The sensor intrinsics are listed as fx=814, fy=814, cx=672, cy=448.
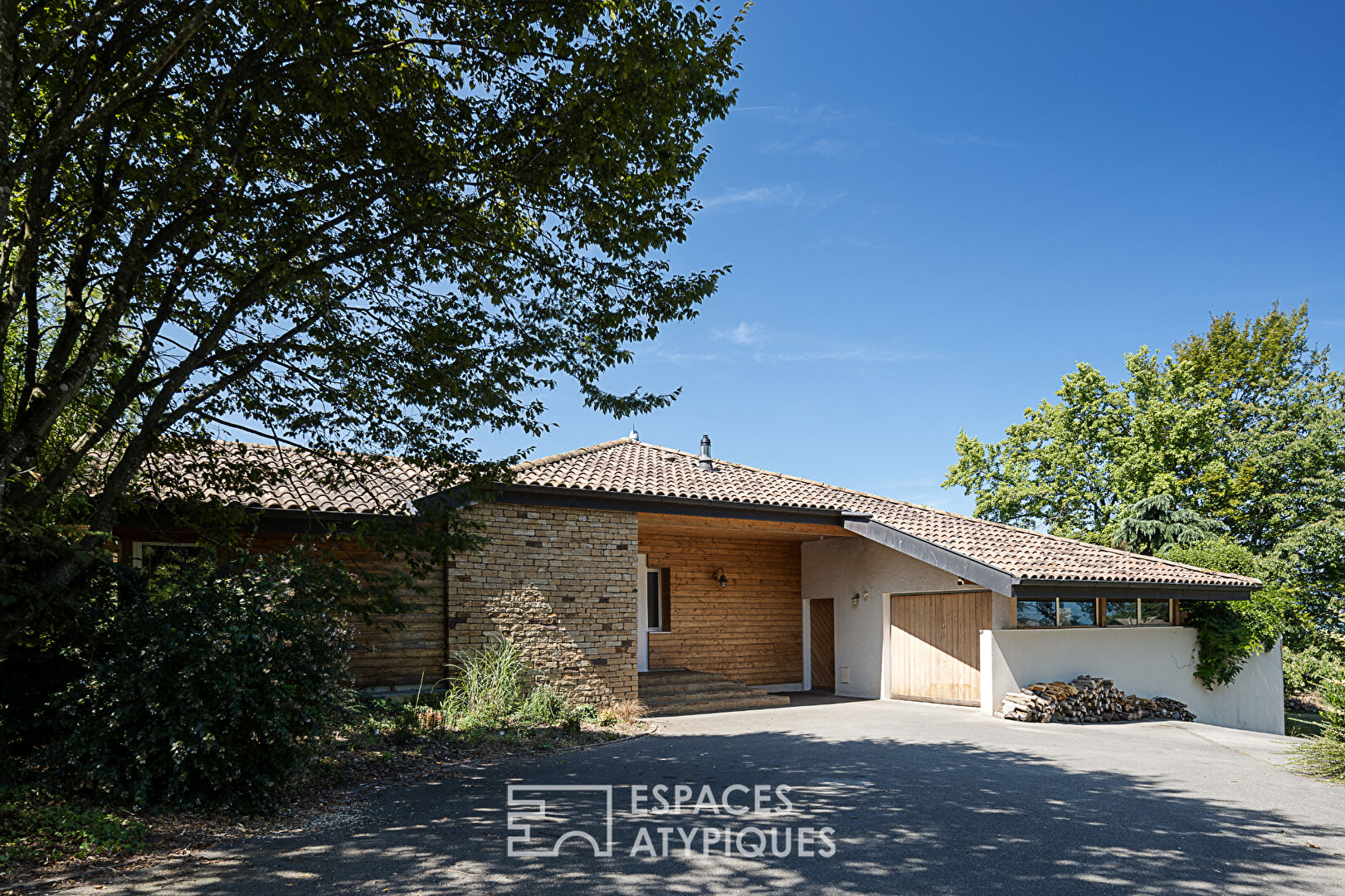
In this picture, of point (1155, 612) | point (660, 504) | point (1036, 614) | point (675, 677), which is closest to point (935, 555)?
point (1036, 614)

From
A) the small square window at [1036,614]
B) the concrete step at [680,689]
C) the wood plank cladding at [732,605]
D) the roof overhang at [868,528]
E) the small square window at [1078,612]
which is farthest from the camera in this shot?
the wood plank cladding at [732,605]

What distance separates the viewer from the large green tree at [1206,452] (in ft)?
81.1

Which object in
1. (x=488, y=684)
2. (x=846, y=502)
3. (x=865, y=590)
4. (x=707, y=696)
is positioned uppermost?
(x=846, y=502)

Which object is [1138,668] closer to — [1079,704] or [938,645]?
[1079,704]

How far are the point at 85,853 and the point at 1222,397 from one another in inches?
1294

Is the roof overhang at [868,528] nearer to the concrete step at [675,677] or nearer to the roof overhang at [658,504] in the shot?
the roof overhang at [658,504]

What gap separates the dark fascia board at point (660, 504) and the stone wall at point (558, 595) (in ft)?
0.50

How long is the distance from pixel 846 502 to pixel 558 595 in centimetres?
652

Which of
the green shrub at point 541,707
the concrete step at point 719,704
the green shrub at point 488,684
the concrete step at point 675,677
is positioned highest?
the green shrub at point 488,684

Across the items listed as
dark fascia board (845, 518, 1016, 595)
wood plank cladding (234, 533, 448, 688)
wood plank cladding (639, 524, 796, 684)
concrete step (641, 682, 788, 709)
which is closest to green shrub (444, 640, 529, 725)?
wood plank cladding (234, 533, 448, 688)

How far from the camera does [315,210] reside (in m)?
7.50

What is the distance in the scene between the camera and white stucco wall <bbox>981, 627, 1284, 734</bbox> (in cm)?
1379

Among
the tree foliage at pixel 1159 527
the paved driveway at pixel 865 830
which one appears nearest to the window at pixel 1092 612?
the paved driveway at pixel 865 830

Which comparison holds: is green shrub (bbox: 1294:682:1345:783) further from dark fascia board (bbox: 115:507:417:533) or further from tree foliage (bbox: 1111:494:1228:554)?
tree foliage (bbox: 1111:494:1228:554)
